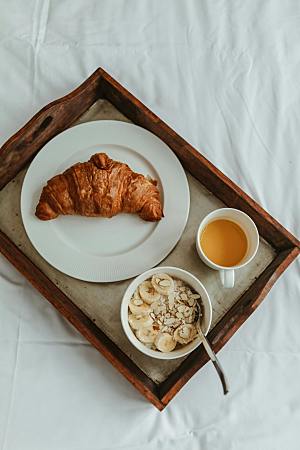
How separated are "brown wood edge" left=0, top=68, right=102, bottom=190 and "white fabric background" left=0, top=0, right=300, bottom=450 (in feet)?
0.35

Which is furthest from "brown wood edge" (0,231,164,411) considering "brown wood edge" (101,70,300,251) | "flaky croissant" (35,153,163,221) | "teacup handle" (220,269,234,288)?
"brown wood edge" (101,70,300,251)

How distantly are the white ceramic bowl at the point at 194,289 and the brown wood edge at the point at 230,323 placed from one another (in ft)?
0.12

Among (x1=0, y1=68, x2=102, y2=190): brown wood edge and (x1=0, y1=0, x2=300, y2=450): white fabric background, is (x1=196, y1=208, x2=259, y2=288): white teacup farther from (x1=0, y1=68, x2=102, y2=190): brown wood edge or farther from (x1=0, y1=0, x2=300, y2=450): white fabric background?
(x1=0, y1=68, x2=102, y2=190): brown wood edge

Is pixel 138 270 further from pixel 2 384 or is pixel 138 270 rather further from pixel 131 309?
pixel 2 384

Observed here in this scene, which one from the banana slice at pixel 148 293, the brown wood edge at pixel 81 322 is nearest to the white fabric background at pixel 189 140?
the brown wood edge at pixel 81 322

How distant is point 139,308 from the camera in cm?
117

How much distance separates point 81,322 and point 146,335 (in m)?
0.14

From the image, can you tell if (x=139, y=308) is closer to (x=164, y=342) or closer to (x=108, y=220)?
(x=164, y=342)

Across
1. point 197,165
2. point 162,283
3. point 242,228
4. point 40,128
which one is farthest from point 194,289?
point 40,128

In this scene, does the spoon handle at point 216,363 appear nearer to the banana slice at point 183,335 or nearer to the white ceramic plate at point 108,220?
the banana slice at point 183,335

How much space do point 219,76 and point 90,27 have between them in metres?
0.35

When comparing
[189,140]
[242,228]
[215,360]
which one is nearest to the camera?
[215,360]

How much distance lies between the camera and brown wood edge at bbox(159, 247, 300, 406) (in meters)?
1.14

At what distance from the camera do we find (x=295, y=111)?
4.64ft
